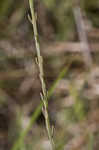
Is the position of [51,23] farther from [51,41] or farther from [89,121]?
[89,121]

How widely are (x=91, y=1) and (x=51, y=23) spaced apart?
408 mm

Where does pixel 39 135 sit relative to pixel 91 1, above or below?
below

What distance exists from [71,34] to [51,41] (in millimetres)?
189

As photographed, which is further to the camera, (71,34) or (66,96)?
(71,34)

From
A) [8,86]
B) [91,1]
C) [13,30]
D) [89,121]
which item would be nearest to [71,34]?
[91,1]

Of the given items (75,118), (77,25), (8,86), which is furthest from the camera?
(77,25)

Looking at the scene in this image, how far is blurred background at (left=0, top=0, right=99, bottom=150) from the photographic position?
6.89 ft

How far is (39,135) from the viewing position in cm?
199

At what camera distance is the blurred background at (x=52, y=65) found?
2.10 m

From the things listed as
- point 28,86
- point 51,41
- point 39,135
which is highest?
point 51,41

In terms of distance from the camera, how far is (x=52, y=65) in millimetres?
2482

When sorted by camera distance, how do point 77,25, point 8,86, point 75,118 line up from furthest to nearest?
1. point 77,25
2. point 8,86
3. point 75,118

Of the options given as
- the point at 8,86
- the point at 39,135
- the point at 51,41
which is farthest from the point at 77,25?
the point at 39,135

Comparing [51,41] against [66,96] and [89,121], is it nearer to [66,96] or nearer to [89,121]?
[66,96]
